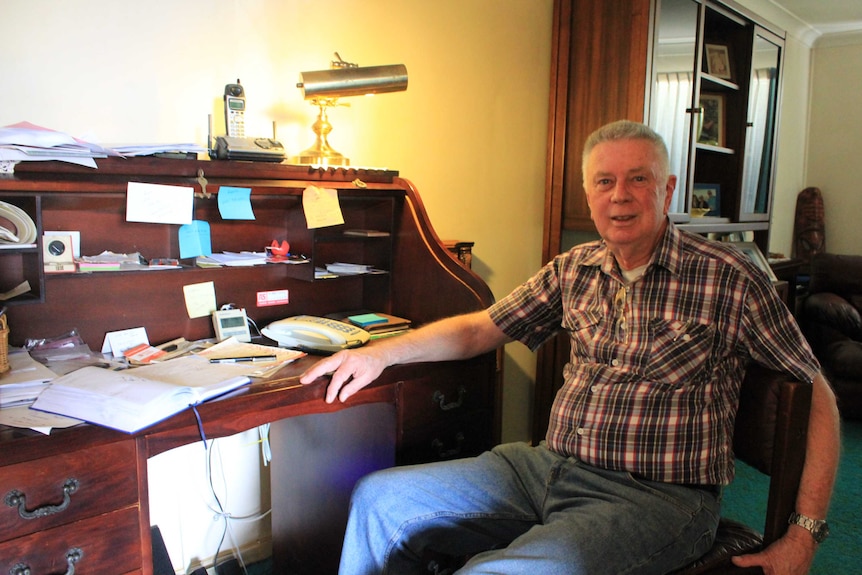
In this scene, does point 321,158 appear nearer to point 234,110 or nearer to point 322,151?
point 322,151

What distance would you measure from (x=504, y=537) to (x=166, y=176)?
3.52 feet

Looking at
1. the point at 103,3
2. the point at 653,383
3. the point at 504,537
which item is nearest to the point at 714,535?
the point at 653,383

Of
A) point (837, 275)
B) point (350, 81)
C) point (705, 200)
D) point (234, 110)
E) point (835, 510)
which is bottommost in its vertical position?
point (835, 510)

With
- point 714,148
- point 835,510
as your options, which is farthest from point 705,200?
point 835,510

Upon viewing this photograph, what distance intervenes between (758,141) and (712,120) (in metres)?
0.43

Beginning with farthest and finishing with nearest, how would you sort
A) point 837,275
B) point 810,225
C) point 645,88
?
point 810,225 → point 837,275 → point 645,88

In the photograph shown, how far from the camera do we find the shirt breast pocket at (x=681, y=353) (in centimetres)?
132

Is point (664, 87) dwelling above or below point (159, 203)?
above

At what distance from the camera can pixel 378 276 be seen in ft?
6.17

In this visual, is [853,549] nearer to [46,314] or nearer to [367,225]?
[367,225]

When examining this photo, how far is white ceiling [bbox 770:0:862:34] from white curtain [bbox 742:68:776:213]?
86cm

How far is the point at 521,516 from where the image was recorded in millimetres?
1329

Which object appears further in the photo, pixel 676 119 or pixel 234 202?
pixel 676 119

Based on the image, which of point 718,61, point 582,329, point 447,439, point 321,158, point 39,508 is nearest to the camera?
point 39,508
